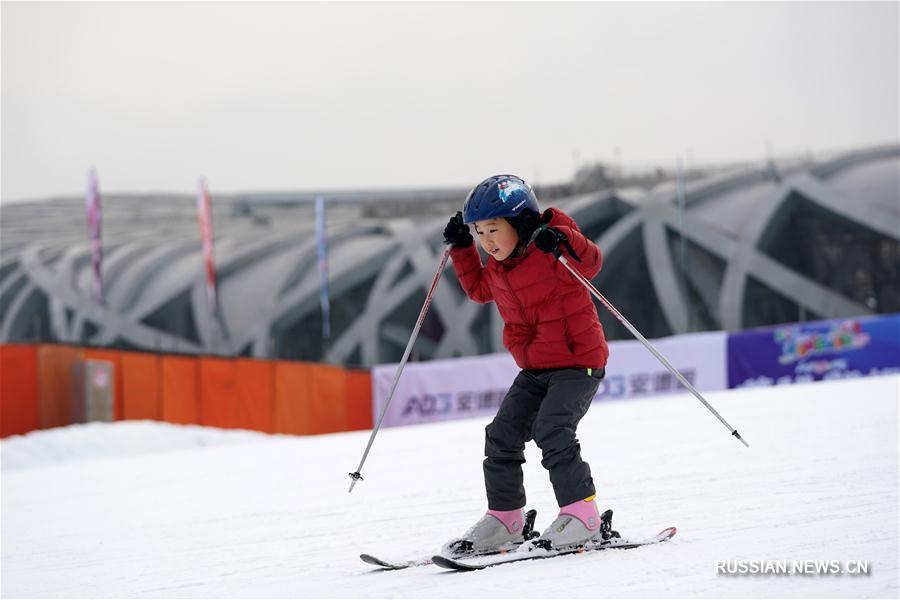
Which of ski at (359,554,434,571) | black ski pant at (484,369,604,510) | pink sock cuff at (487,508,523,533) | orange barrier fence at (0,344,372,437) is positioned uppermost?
black ski pant at (484,369,604,510)

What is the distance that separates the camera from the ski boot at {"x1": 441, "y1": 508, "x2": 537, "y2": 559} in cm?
407

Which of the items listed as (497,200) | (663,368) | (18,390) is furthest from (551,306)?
(18,390)

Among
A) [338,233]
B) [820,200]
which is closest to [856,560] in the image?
[820,200]

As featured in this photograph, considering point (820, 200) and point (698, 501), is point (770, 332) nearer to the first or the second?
point (698, 501)

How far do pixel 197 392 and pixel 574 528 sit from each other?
11.0 m

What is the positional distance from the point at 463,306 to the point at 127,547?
27.7 meters

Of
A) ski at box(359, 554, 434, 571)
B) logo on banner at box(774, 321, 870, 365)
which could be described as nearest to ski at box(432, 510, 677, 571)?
ski at box(359, 554, 434, 571)

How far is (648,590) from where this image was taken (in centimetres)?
322

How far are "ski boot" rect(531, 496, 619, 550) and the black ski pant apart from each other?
1.5 inches

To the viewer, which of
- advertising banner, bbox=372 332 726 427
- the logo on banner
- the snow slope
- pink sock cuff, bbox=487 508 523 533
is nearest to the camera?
the snow slope

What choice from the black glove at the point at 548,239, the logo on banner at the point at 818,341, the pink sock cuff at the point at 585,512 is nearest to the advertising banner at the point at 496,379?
the logo on banner at the point at 818,341

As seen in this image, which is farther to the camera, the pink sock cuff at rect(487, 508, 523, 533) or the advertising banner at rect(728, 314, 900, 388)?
the advertising banner at rect(728, 314, 900, 388)

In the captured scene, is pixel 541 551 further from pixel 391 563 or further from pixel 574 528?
pixel 391 563

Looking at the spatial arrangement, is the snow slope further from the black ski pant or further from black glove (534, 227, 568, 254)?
black glove (534, 227, 568, 254)
